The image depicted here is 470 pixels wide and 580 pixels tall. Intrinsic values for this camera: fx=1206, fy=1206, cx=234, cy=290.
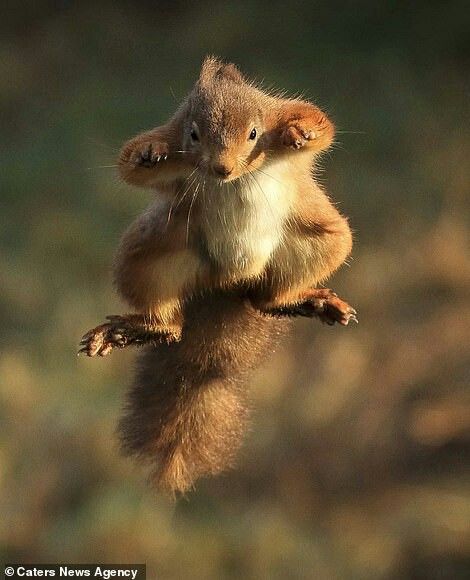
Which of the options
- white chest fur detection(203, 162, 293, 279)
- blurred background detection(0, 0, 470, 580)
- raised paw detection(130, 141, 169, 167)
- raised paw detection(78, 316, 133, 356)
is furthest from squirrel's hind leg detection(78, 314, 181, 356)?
blurred background detection(0, 0, 470, 580)

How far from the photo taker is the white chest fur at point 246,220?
5.23ft

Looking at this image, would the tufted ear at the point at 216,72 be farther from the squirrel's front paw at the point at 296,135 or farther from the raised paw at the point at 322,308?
the raised paw at the point at 322,308

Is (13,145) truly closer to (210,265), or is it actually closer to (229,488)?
(229,488)

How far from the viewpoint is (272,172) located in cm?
158

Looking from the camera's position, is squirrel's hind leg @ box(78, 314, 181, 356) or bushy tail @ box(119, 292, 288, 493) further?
bushy tail @ box(119, 292, 288, 493)

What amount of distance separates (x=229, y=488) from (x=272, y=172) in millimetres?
3885

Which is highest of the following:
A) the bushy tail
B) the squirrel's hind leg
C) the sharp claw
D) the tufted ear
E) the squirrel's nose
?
the tufted ear

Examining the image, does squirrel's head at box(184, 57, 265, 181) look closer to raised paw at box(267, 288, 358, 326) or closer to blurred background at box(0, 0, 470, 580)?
raised paw at box(267, 288, 358, 326)

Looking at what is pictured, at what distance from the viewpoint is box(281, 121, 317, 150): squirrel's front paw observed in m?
1.51

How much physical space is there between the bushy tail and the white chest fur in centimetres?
12

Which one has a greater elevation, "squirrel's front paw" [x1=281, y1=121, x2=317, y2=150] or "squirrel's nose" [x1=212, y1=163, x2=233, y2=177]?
"squirrel's front paw" [x1=281, y1=121, x2=317, y2=150]

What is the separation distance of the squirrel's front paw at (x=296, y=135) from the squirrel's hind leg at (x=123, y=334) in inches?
13.6

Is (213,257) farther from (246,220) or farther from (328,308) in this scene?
(328,308)

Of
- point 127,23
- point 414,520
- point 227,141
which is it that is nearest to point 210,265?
point 227,141
